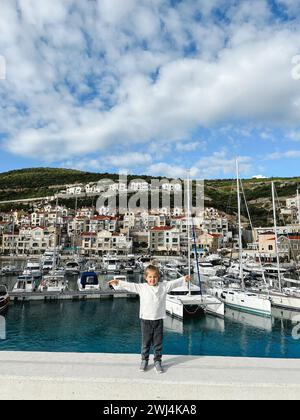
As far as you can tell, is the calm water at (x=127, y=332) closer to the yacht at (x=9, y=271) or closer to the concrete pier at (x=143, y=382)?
the concrete pier at (x=143, y=382)

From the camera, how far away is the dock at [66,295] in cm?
2342

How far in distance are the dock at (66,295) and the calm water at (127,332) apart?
1.19m

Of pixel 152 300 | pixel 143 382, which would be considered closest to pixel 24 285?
pixel 152 300

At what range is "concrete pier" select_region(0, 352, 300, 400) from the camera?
312cm

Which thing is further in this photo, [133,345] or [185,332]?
[185,332]

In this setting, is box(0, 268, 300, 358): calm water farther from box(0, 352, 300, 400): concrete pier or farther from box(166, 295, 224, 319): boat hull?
box(0, 352, 300, 400): concrete pier

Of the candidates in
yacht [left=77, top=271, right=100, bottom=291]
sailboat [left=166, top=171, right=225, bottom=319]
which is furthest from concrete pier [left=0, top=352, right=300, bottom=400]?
yacht [left=77, top=271, right=100, bottom=291]

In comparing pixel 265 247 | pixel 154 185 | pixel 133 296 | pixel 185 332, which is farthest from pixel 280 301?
pixel 154 185

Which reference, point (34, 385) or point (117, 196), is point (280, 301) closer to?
point (34, 385)

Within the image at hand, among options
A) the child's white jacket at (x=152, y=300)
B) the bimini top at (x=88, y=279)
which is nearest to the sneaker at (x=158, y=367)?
the child's white jacket at (x=152, y=300)

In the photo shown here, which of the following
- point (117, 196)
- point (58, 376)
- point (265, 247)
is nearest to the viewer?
point (58, 376)

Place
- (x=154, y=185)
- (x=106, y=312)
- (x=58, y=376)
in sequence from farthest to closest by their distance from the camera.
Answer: (x=154, y=185) < (x=106, y=312) < (x=58, y=376)

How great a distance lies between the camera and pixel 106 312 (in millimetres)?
21062
